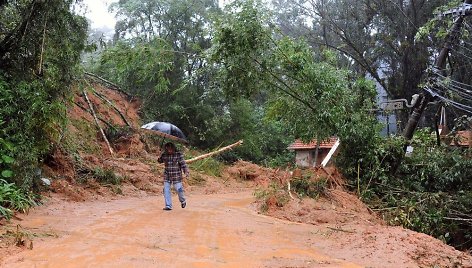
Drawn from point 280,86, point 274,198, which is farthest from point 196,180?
point 274,198

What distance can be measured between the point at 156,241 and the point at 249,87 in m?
7.71

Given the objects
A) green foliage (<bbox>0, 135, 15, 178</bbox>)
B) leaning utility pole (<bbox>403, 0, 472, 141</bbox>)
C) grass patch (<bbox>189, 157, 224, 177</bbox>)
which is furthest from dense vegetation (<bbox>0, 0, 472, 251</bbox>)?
grass patch (<bbox>189, 157, 224, 177</bbox>)

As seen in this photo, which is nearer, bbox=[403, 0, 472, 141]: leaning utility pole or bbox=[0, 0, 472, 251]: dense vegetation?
bbox=[0, 0, 472, 251]: dense vegetation

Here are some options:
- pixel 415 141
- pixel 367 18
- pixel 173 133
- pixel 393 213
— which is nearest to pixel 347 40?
pixel 367 18

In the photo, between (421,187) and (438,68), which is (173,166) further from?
(438,68)

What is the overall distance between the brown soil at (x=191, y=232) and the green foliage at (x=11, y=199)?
27cm

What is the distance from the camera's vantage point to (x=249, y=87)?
13.1m

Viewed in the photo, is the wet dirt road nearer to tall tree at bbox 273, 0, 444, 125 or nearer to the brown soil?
the brown soil

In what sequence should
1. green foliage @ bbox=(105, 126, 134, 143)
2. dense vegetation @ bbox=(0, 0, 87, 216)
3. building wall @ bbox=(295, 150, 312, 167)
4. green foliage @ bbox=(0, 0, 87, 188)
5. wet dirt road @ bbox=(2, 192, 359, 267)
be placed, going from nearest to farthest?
1. wet dirt road @ bbox=(2, 192, 359, 267)
2. dense vegetation @ bbox=(0, 0, 87, 216)
3. green foliage @ bbox=(0, 0, 87, 188)
4. green foliage @ bbox=(105, 126, 134, 143)
5. building wall @ bbox=(295, 150, 312, 167)

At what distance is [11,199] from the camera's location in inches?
292

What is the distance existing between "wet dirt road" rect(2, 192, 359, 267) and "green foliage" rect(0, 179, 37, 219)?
238 millimetres

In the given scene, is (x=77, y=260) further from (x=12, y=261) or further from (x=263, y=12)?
(x=263, y=12)

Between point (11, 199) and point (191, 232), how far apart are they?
10.6 ft

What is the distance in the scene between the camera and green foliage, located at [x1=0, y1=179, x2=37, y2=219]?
23.4ft
